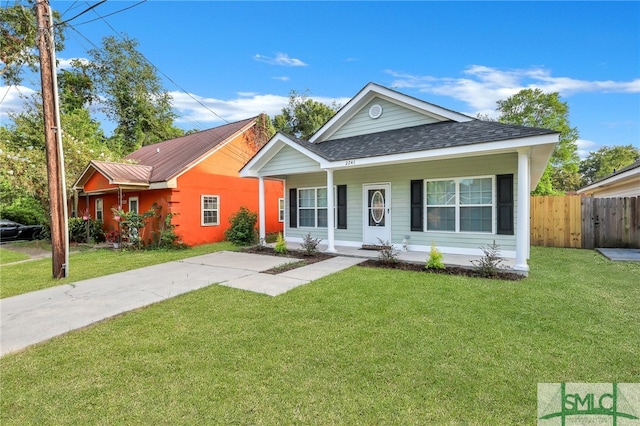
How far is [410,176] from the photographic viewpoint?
364 inches

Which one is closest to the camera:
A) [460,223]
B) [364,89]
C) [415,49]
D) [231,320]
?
[231,320]

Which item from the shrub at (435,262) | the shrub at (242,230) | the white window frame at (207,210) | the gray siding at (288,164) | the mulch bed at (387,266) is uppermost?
the gray siding at (288,164)

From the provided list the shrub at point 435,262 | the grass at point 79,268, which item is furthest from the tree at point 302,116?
the shrub at point 435,262

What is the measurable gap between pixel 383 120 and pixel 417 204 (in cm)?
334

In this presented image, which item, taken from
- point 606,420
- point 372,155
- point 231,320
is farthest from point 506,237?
point 231,320

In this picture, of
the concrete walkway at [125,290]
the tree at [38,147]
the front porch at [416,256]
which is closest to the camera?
the concrete walkway at [125,290]

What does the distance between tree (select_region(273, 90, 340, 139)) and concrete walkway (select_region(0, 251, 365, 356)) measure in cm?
2009

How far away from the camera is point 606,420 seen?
2182mm

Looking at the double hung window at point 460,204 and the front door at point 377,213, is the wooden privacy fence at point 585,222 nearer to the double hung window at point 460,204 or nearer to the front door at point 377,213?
the double hung window at point 460,204

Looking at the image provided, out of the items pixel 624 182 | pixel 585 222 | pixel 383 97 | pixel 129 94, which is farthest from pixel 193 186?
pixel 129 94

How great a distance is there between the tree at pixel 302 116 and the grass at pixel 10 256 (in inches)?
750

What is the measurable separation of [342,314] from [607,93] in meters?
23.5

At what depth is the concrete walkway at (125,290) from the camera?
13.6 ft

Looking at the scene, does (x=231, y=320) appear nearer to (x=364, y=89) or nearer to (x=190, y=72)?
(x=364, y=89)
